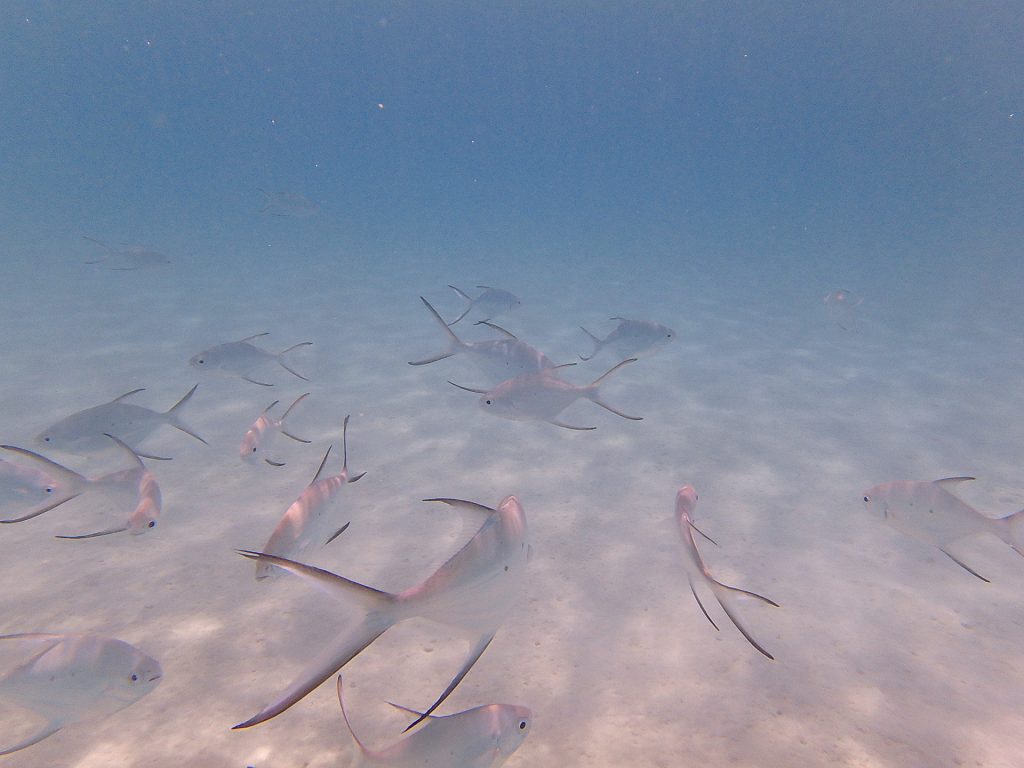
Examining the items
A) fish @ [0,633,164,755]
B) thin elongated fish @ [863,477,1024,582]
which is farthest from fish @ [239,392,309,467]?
thin elongated fish @ [863,477,1024,582]

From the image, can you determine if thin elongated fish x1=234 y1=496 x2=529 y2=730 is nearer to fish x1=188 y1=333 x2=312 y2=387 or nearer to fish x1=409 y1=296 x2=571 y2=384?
fish x1=409 y1=296 x2=571 y2=384

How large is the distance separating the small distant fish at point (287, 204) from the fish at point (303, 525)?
10.9m

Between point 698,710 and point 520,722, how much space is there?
109cm

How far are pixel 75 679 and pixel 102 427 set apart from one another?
236 centimetres

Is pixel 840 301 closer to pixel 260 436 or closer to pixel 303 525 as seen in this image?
pixel 260 436

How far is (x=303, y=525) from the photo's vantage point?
2.25 meters

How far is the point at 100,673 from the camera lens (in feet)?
6.19

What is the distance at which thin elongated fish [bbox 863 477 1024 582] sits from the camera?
266 centimetres

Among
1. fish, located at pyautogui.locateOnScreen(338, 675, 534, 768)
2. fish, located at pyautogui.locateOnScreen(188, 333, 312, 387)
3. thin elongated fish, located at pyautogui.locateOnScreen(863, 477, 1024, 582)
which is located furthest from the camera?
fish, located at pyautogui.locateOnScreen(188, 333, 312, 387)

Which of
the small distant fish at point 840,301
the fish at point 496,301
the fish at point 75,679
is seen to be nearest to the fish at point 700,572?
the fish at point 75,679

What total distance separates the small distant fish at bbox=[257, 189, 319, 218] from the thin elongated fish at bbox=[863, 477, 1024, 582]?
1194cm

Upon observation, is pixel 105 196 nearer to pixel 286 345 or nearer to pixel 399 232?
pixel 399 232

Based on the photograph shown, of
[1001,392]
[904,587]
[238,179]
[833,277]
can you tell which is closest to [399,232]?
[833,277]

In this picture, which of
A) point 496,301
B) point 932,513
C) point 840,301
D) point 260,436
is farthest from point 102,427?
point 840,301
